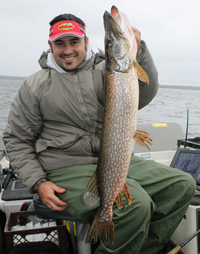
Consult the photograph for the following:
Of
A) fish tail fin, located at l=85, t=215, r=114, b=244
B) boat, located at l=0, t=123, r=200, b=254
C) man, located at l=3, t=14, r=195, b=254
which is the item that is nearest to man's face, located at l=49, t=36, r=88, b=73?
man, located at l=3, t=14, r=195, b=254

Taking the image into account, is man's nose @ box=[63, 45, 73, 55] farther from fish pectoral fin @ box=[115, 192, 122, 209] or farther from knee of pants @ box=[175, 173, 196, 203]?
knee of pants @ box=[175, 173, 196, 203]

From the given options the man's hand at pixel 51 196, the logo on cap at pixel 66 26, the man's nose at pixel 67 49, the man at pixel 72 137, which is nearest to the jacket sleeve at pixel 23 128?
the man at pixel 72 137

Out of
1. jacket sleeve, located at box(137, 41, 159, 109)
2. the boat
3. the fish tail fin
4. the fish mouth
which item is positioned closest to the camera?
the fish mouth

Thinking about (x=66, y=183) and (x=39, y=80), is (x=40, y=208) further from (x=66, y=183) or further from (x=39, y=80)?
(x=39, y=80)

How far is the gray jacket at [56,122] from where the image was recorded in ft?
7.00

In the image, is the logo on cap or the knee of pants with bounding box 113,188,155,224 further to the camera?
the logo on cap

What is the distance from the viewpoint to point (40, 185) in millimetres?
2021

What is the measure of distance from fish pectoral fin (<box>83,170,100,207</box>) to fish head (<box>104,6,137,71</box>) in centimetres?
81

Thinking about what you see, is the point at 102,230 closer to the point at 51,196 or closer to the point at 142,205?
the point at 142,205

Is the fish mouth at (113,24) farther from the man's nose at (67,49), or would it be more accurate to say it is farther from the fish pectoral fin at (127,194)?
the fish pectoral fin at (127,194)

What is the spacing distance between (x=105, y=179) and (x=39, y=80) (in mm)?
1088

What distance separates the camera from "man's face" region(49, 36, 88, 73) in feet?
7.29

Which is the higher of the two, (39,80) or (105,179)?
(39,80)

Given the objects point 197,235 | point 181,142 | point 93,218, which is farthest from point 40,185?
point 181,142
